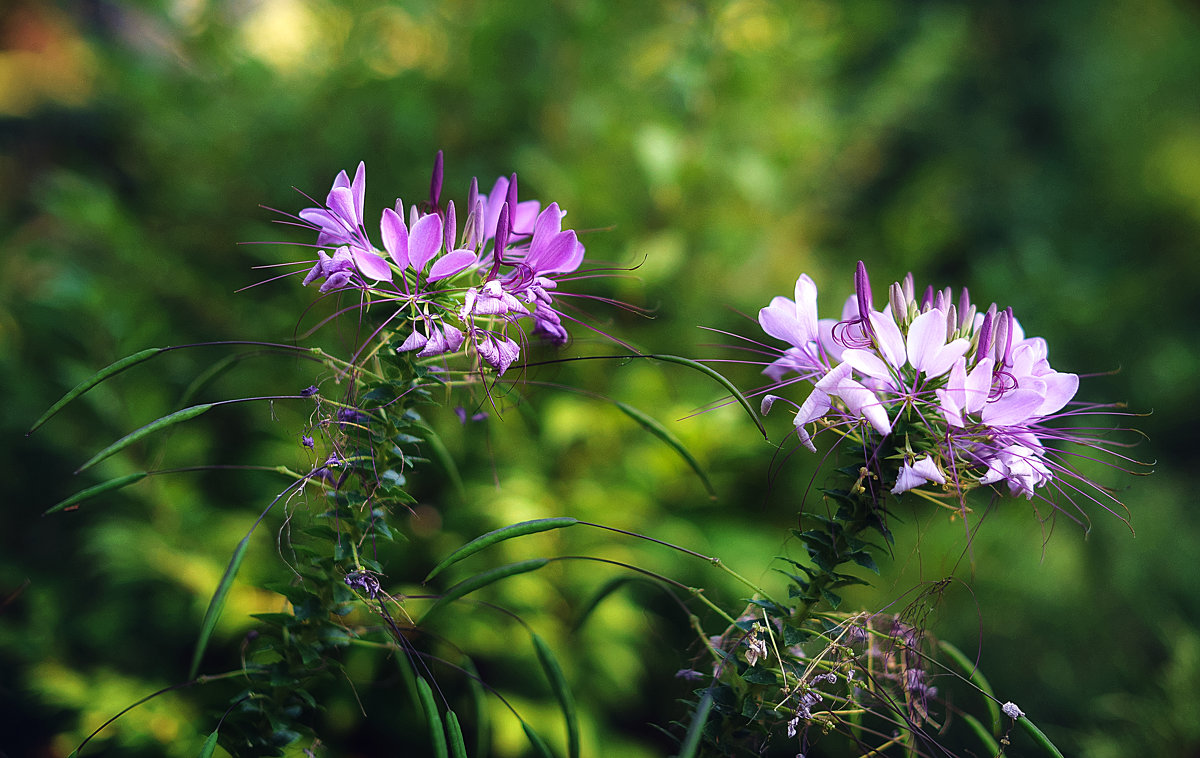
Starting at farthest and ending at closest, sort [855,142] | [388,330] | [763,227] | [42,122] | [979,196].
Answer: [979,196] → [42,122] → [855,142] → [763,227] → [388,330]

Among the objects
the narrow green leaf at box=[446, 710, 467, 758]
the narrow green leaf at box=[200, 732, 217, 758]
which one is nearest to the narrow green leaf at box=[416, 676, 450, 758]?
the narrow green leaf at box=[446, 710, 467, 758]

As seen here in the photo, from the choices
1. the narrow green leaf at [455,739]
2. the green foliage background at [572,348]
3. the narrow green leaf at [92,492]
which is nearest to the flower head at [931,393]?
the narrow green leaf at [455,739]

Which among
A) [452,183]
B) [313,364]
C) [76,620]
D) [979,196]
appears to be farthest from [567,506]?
[979,196]

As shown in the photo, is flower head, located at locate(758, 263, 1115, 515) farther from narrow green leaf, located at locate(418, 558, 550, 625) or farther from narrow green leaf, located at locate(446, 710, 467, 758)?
narrow green leaf, located at locate(446, 710, 467, 758)

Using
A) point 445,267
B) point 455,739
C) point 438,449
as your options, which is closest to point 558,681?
point 455,739

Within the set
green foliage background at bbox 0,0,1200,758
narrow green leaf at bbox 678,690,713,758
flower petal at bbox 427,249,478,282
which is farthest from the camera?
green foliage background at bbox 0,0,1200,758

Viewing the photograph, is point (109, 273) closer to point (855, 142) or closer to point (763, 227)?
point (763, 227)

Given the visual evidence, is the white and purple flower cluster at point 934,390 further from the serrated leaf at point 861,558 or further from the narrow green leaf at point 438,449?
the narrow green leaf at point 438,449

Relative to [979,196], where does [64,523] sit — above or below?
below
